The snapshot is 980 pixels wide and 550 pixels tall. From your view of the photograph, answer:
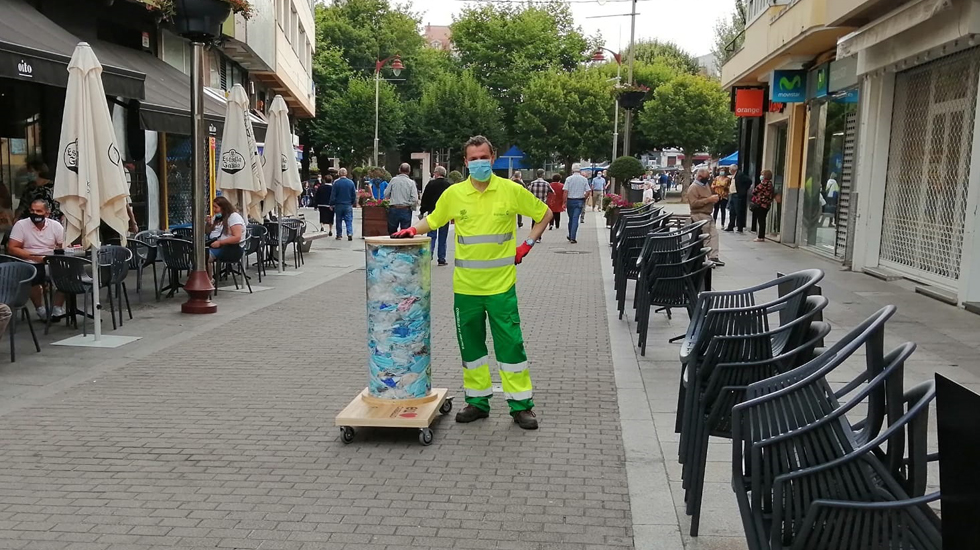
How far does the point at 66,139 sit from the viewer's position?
8031 millimetres

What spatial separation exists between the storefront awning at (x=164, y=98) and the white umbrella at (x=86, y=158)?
3658 millimetres

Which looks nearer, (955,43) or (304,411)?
(304,411)

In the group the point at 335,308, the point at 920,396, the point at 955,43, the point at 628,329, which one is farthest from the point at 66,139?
the point at 955,43

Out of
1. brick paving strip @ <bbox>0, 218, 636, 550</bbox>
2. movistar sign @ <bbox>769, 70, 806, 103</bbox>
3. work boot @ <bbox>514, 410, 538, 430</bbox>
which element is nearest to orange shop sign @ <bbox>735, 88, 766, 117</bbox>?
movistar sign @ <bbox>769, 70, 806, 103</bbox>

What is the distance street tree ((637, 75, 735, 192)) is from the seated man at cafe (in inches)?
1830

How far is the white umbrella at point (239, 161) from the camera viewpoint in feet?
39.3

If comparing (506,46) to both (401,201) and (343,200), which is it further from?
(401,201)

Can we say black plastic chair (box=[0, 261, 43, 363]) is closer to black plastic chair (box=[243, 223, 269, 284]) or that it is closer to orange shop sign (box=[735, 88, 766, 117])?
black plastic chair (box=[243, 223, 269, 284])

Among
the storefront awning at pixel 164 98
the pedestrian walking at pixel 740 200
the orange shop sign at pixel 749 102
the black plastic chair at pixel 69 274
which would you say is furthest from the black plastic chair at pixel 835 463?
the pedestrian walking at pixel 740 200

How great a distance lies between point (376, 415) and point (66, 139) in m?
4.72

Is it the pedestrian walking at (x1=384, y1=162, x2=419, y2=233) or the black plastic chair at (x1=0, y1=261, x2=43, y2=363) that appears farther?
the pedestrian walking at (x1=384, y1=162, x2=419, y2=233)

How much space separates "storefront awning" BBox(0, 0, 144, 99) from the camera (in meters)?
8.65

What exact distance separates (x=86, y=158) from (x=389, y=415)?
4.60 meters

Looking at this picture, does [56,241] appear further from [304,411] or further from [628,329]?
[628,329]
